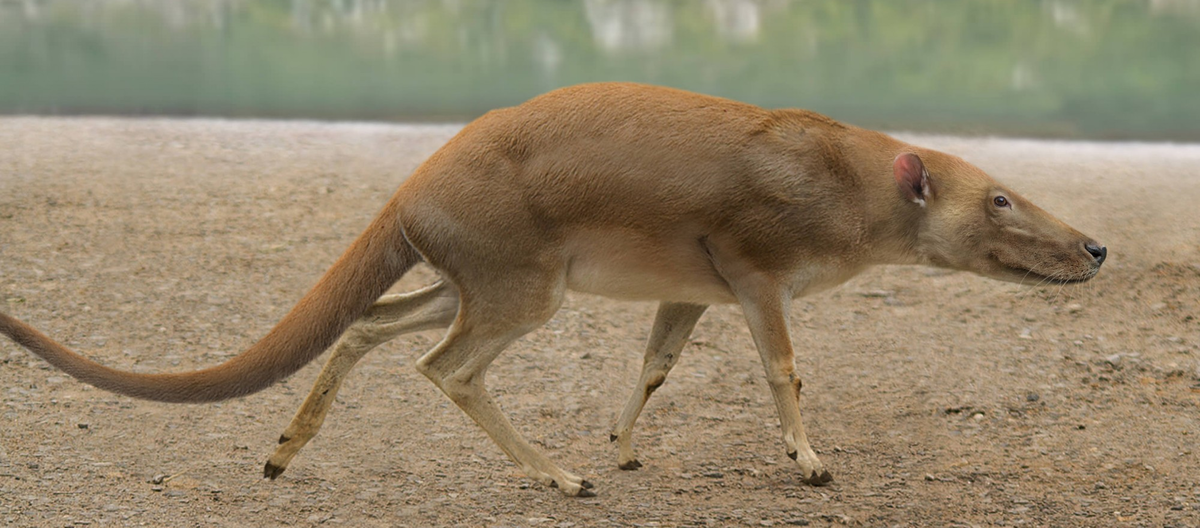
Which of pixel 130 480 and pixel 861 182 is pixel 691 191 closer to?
pixel 861 182

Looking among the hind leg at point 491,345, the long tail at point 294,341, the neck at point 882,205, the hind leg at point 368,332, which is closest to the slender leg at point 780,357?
the neck at point 882,205

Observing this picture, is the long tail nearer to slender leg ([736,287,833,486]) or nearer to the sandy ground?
the sandy ground

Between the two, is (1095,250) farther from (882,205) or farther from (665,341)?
(665,341)

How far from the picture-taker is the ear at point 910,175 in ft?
16.7

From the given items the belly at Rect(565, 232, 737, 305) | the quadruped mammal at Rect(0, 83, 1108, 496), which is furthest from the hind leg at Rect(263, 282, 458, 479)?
the belly at Rect(565, 232, 737, 305)

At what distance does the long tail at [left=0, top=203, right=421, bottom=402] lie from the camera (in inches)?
189

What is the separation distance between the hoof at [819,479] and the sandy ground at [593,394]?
0.26 ft

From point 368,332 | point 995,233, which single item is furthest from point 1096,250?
point 368,332

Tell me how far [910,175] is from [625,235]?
3.87 feet

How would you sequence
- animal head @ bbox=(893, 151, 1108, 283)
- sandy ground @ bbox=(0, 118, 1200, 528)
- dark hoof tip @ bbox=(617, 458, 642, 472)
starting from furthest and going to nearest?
dark hoof tip @ bbox=(617, 458, 642, 472) < sandy ground @ bbox=(0, 118, 1200, 528) < animal head @ bbox=(893, 151, 1108, 283)

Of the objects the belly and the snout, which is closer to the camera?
the belly

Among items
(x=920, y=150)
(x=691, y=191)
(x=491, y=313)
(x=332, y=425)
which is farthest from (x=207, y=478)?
(x=920, y=150)

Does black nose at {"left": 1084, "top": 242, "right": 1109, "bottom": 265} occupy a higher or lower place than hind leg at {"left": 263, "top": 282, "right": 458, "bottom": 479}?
higher

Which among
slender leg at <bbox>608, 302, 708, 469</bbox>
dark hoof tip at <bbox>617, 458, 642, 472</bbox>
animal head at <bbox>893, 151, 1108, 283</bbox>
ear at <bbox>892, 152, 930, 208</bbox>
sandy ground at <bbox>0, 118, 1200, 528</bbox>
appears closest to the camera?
ear at <bbox>892, 152, 930, 208</bbox>
